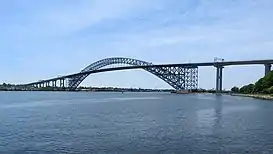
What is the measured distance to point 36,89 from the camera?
167 metres

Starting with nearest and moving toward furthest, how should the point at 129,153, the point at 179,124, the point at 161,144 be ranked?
the point at 129,153 → the point at 161,144 → the point at 179,124

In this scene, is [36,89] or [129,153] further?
[36,89]

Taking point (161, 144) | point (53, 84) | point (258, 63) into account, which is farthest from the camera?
point (53, 84)

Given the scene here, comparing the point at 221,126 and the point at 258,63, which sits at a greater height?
the point at 258,63

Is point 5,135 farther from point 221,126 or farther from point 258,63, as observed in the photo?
point 258,63

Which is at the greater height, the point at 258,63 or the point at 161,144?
the point at 258,63

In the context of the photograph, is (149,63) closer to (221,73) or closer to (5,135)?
(221,73)

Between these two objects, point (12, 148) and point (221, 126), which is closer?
point (12, 148)

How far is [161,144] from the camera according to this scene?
1884 centimetres

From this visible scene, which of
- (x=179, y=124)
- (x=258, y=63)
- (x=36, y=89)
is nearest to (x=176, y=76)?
(x=258, y=63)

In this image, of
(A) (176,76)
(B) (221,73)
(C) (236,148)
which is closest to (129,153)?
(C) (236,148)

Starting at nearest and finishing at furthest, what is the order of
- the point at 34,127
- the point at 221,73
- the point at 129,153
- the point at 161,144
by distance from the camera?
the point at 129,153
the point at 161,144
the point at 34,127
the point at 221,73

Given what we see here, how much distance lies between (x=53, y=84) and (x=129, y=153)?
147m

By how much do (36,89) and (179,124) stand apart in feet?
478
